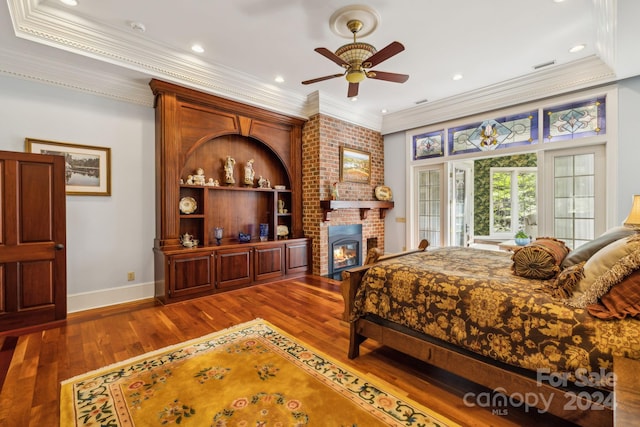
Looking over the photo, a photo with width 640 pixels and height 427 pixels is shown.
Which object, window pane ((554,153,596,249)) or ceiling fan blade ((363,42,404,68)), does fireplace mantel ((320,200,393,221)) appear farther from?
window pane ((554,153,596,249))

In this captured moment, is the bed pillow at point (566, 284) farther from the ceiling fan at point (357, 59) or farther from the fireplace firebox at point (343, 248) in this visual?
the fireplace firebox at point (343, 248)

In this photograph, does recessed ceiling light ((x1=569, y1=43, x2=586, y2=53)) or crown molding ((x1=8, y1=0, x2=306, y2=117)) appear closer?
crown molding ((x1=8, y1=0, x2=306, y2=117))

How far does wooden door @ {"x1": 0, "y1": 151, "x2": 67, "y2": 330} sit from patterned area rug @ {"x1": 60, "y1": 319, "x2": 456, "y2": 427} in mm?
1594

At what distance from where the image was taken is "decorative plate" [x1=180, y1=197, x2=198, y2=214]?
4078 mm

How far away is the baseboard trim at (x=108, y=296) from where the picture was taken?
344 cm

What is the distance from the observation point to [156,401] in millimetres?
1819

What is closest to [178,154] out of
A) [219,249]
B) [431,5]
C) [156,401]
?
[219,249]

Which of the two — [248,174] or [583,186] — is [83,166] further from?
[583,186]

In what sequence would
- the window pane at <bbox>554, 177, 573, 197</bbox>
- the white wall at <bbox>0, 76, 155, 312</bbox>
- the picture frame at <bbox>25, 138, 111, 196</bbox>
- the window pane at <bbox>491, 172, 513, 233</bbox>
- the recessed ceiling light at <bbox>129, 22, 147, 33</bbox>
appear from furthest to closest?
the window pane at <bbox>491, 172, 513, 233</bbox> < the window pane at <bbox>554, 177, 573, 197</bbox> < the picture frame at <bbox>25, 138, 111, 196</bbox> < the white wall at <bbox>0, 76, 155, 312</bbox> < the recessed ceiling light at <bbox>129, 22, 147, 33</bbox>

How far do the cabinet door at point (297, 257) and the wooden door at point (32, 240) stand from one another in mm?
2891

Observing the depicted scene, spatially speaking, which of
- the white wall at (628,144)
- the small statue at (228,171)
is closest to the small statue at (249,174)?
the small statue at (228,171)

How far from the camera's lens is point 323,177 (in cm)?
500

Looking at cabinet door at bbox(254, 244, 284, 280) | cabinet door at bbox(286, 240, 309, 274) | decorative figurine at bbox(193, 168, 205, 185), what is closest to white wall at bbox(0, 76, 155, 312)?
decorative figurine at bbox(193, 168, 205, 185)

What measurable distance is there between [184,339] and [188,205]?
204 centimetres
